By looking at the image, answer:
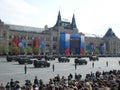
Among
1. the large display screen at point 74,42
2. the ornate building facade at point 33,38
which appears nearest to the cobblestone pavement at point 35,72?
the ornate building facade at point 33,38

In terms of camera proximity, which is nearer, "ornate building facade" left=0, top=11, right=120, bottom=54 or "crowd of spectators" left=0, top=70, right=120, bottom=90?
"crowd of spectators" left=0, top=70, right=120, bottom=90

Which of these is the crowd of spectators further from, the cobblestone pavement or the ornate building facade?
the ornate building facade

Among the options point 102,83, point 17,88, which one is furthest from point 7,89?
point 102,83

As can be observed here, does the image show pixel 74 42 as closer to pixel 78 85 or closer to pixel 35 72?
pixel 35 72

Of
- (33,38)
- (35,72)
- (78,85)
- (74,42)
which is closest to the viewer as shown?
(78,85)

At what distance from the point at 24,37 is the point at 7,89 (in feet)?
429

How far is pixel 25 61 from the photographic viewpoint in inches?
2948

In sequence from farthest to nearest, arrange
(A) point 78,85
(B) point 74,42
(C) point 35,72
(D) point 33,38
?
(D) point 33,38 → (B) point 74,42 → (C) point 35,72 → (A) point 78,85

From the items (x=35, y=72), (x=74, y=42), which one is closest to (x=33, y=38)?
(x=74, y=42)

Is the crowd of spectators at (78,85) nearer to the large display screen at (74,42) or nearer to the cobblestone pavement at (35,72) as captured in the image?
the cobblestone pavement at (35,72)

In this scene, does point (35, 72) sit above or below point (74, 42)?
below

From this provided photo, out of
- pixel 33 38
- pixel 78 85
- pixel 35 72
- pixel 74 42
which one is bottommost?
pixel 35 72

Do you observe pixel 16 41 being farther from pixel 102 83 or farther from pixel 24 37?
pixel 102 83

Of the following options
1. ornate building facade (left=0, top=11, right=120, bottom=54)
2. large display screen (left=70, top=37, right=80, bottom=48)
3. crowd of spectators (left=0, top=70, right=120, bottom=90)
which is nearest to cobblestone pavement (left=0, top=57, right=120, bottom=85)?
crowd of spectators (left=0, top=70, right=120, bottom=90)
